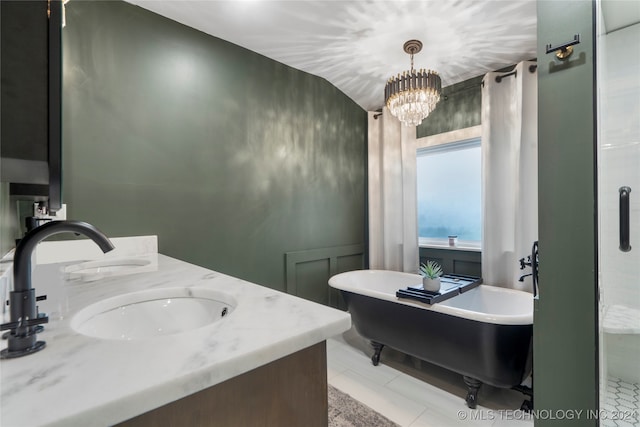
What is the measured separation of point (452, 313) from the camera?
1.76 metres

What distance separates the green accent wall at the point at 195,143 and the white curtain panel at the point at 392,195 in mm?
474

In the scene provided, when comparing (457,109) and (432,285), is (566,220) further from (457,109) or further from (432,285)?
(457,109)

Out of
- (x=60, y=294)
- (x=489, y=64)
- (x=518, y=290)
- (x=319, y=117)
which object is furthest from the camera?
(x=319, y=117)

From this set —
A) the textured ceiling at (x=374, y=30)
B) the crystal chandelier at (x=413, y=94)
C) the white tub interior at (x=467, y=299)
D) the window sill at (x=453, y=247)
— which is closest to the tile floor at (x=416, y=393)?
the white tub interior at (x=467, y=299)

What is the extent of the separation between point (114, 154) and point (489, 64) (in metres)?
3.03

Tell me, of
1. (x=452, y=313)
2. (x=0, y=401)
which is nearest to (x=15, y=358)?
(x=0, y=401)

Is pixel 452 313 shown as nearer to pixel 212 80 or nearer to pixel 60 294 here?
pixel 60 294

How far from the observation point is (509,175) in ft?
7.85

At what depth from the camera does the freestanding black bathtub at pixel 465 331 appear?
1.62m

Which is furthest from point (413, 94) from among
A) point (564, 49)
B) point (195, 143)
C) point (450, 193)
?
A: point (195, 143)

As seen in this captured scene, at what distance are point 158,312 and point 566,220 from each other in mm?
1470

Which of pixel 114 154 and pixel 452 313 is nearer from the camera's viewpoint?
pixel 452 313

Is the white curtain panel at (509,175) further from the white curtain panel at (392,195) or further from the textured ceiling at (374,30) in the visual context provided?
the white curtain panel at (392,195)

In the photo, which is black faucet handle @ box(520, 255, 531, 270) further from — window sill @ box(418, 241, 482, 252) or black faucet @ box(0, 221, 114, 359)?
black faucet @ box(0, 221, 114, 359)
